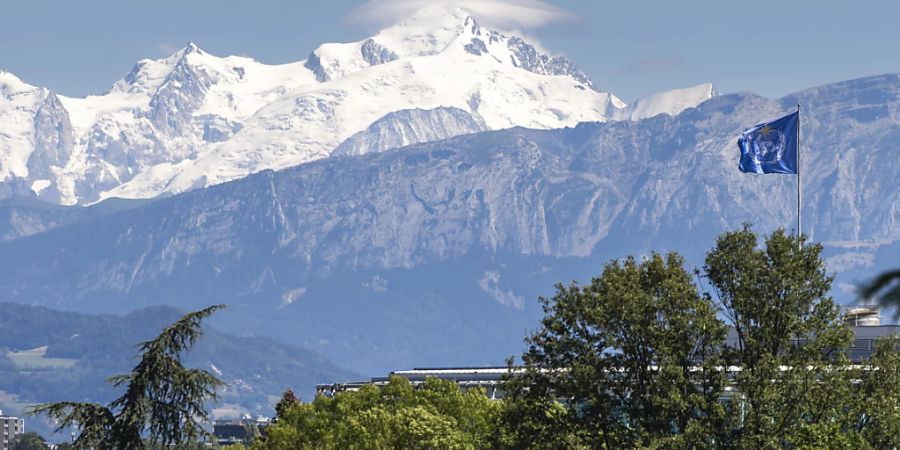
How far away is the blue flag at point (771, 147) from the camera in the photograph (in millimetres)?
118562

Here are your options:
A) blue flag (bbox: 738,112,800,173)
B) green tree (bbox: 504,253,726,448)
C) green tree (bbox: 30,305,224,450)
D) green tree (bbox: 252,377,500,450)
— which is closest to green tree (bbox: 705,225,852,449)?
green tree (bbox: 504,253,726,448)

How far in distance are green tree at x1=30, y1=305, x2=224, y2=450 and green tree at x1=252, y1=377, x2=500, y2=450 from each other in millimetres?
29578

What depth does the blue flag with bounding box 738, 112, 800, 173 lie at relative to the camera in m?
119

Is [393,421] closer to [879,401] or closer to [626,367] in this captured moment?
[626,367]

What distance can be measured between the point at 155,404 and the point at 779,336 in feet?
94.2

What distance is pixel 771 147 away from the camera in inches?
4702

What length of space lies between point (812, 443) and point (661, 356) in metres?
6.21

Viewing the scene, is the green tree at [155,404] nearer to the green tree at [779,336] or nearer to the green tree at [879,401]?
the green tree at [779,336]

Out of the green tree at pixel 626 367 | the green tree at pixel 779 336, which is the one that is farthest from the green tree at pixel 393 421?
the green tree at pixel 779 336

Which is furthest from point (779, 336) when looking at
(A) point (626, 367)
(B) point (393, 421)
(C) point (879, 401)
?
(B) point (393, 421)

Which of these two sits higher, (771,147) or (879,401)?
(771,147)

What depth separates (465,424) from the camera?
107m

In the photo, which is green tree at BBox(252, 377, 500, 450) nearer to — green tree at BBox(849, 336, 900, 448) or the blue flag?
green tree at BBox(849, 336, 900, 448)

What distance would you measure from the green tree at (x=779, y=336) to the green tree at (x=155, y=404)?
23.5 m
